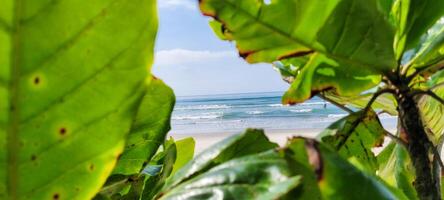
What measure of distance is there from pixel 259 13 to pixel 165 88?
14 centimetres

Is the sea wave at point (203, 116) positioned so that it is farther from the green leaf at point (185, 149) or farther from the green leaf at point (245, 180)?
the green leaf at point (245, 180)

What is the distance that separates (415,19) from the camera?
2.03 ft

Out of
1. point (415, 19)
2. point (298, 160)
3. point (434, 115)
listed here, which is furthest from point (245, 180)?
point (434, 115)

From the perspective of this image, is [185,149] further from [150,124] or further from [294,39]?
[294,39]

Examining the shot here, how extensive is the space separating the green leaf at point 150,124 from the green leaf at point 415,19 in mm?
284

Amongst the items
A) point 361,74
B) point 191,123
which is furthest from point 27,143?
point 191,123

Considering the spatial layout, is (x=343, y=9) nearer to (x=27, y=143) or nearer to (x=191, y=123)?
(x=27, y=143)

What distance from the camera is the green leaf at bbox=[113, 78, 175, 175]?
61 cm

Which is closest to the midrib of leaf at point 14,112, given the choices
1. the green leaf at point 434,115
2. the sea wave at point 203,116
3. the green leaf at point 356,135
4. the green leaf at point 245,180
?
the green leaf at point 245,180

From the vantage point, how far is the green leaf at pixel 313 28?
0.53m

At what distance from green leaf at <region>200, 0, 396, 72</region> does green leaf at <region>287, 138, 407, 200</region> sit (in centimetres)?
22

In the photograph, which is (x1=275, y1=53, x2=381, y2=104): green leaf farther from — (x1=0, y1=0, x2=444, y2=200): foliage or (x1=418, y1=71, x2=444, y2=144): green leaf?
(x1=418, y1=71, x2=444, y2=144): green leaf

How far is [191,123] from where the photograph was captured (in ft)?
63.3

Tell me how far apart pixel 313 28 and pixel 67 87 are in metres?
0.32
